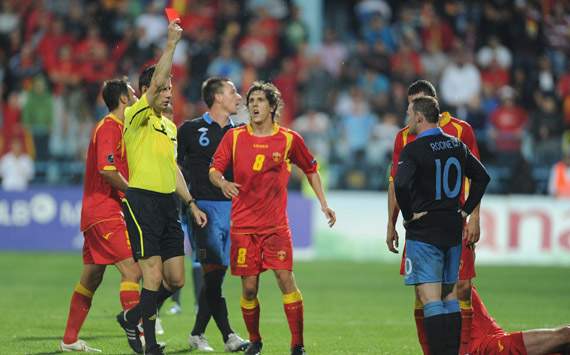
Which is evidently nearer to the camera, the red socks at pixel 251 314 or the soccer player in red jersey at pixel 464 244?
the soccer player in red jersey at pixel 464 244

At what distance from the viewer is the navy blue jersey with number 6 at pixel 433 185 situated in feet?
28.1

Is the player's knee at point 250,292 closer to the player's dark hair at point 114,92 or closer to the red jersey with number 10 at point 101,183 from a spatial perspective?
the red jersey with number 10 at point 101,183

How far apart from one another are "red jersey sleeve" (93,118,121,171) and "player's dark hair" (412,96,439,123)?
290 cm

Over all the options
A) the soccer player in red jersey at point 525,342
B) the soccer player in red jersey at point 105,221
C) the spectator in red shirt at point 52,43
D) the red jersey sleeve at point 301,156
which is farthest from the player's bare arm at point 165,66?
the spectator in red shirt at point 52,43

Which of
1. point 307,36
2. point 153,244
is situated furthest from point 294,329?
point 307,36

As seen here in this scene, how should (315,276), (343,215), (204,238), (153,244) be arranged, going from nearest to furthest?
(153,244) → (204,238) → (315,276) → (343,215)

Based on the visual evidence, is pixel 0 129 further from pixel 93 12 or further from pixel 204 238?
pixel 204 238

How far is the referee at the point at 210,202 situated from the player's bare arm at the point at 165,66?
208 centimetres

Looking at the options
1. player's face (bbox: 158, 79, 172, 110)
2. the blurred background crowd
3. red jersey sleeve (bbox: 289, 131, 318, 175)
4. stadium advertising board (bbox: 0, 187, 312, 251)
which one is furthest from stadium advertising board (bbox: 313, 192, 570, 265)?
player's face (bbox: 158, 79, 172, 110)

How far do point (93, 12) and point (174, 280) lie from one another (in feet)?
56.3

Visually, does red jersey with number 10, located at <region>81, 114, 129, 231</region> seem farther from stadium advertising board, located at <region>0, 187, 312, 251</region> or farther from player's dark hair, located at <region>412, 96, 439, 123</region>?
stadium advertising board, located at <region>0, 187, 312, 251</region>

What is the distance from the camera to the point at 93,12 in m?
25.9

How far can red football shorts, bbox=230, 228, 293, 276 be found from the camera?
9906mm

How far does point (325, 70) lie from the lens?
24.6 m
